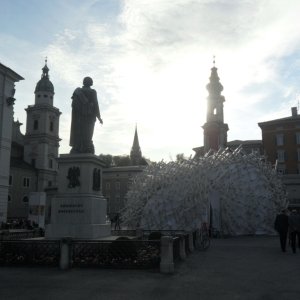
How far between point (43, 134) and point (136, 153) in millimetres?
49005

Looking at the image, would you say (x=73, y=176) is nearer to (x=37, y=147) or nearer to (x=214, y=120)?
(x=214, y=120)

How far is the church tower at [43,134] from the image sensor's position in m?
73.4

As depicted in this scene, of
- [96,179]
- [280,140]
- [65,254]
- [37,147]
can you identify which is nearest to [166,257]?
[65,254]

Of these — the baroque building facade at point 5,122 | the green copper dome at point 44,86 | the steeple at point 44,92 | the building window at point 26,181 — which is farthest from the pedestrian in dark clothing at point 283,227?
the green copper dome at point 44,86

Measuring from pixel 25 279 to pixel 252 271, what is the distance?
5927 millimetres

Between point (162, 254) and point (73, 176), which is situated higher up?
point (73, 176)

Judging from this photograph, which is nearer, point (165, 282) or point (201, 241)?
point (165, 282)

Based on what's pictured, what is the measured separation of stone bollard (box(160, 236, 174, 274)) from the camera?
34.6ft

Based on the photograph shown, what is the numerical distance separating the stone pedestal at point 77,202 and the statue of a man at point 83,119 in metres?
0.82

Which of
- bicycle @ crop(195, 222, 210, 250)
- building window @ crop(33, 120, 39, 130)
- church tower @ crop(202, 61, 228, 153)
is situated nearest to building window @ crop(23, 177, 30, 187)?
building window @ crop(33, 120, 39, 130)

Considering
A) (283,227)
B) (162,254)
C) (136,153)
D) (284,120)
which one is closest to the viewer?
(162,254)

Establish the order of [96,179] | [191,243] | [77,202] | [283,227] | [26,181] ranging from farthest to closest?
[26,181] < [191,243] < [283,227] < [96,179] < [77,202]

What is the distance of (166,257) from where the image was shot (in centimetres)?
1066

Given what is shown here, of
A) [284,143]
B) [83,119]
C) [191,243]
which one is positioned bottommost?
[191,243]
